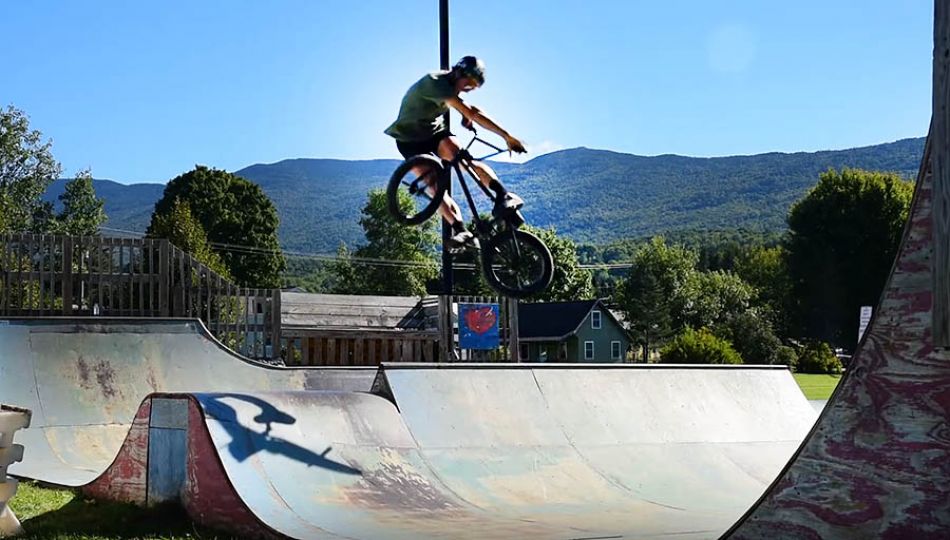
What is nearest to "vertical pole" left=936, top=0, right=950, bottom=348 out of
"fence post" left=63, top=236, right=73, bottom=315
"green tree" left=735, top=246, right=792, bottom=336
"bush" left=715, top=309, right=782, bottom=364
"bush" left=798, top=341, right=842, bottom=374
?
"fence post" left=63, top=236, right=73, bottom=315

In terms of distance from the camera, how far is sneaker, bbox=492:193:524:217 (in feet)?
33.4

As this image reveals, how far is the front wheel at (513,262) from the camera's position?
1028 centimetres

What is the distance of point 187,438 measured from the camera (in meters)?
7.54

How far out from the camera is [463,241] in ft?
34.2

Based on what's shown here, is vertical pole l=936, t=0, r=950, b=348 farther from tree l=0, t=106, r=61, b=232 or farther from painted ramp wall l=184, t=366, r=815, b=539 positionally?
tree l=0, t=106, r=61, b=232

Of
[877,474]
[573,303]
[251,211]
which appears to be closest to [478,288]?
[573,303]

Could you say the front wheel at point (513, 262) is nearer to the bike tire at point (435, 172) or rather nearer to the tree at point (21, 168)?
the bike tire at point (435, 172)

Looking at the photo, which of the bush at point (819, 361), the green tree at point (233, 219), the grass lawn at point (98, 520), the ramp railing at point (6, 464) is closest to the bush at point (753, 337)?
the bush at point (819, 361)

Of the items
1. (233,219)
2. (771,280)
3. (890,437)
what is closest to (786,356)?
(771,280)

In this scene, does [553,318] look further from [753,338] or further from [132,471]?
[132,471]

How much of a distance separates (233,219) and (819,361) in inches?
1415

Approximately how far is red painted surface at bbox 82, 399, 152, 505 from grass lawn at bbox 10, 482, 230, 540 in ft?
0.31

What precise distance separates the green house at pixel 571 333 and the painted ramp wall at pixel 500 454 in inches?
2141

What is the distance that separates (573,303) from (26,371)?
187 ft
